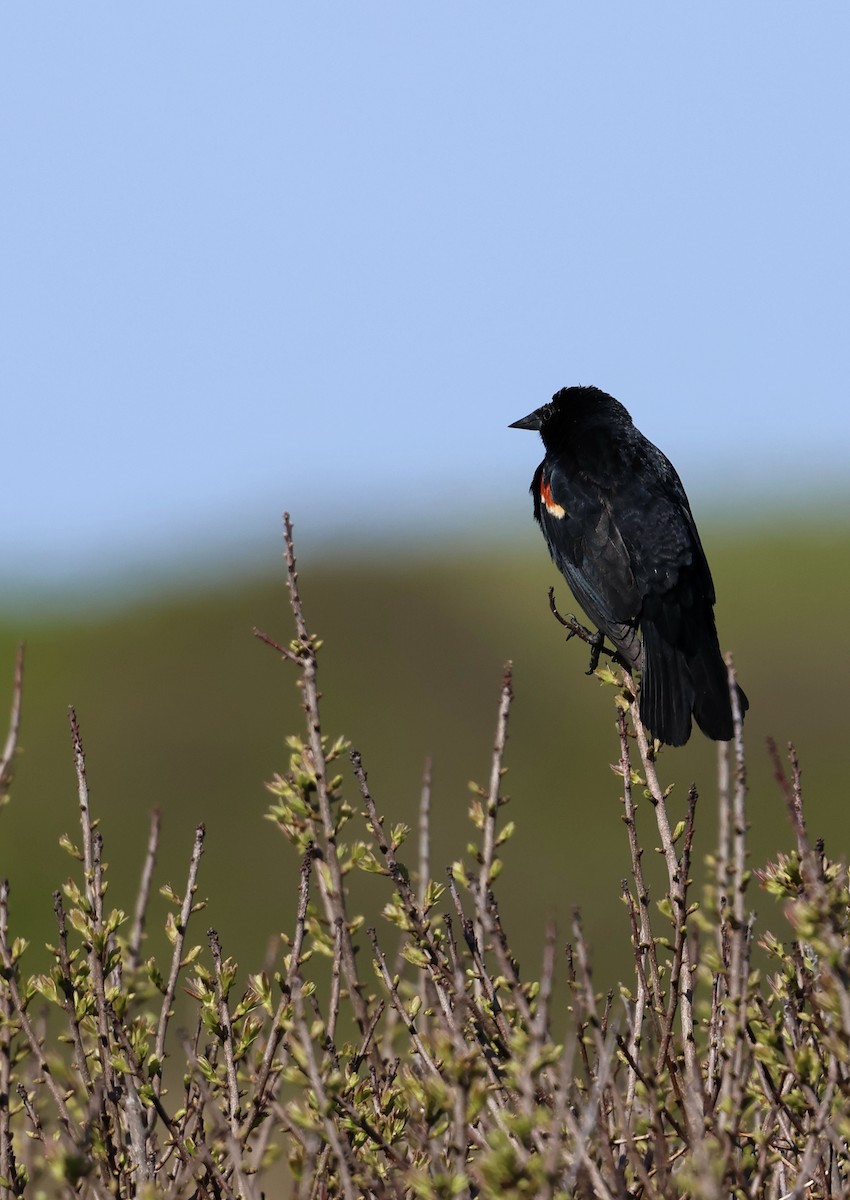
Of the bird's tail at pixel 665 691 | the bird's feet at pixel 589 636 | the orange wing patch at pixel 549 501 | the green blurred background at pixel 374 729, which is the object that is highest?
the orange wing patch at pixel 549 501

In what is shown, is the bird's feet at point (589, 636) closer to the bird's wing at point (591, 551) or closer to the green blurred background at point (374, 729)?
the bird's wing at point (591, 551)

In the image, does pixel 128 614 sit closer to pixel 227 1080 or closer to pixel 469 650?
pixel 469 650

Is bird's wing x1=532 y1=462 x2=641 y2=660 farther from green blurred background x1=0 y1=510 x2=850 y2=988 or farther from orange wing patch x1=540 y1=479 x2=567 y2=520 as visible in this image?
green blurred background x1=0 y1=510 x2=850 y2=988

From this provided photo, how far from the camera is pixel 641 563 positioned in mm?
5992

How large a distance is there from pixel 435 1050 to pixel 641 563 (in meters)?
3.31

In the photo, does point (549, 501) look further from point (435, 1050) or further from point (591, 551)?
point (435, 1050)

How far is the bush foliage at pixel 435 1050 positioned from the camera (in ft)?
8.46

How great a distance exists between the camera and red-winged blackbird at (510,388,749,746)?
211 inches

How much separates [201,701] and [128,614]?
500 centimetres

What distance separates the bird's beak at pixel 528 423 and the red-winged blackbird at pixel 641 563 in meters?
0.44

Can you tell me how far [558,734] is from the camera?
64.4 feet

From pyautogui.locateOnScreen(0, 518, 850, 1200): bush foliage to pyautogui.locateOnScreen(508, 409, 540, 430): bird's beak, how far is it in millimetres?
3959

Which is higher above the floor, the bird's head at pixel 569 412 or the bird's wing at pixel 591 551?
the bird's head at pixel 569 412

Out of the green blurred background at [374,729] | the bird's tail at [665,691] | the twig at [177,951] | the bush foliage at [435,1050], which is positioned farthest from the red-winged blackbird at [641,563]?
the green blurred background at [374,729]
